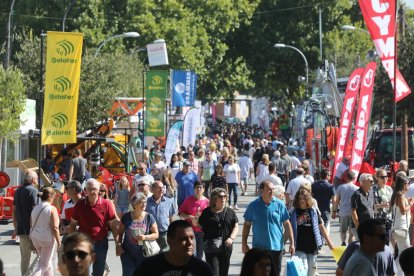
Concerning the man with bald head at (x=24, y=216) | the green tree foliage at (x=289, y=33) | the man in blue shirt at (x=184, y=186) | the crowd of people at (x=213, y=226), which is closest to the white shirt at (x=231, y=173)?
the man in blue shirt at (x=184, y=186)

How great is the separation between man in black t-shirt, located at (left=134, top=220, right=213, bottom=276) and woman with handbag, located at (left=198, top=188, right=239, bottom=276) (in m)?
5.79

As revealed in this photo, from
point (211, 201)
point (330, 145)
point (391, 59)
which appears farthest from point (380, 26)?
point (330, 145)

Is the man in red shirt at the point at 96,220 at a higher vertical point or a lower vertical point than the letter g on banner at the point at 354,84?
lower

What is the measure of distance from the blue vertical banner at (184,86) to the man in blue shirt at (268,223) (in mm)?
31586

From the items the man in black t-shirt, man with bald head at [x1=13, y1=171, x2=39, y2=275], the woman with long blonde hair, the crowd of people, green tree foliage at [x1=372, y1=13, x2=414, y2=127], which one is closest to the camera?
the man in black t-shirt

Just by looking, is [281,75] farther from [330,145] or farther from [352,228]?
[352,228]

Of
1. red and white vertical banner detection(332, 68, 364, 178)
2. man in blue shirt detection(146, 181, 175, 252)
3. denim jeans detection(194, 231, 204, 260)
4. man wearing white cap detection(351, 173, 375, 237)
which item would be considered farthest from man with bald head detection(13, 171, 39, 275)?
red and white vertical banner detection(332, 68, 364, 178)

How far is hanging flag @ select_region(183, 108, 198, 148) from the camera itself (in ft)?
134

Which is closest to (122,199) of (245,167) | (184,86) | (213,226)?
(213,226)

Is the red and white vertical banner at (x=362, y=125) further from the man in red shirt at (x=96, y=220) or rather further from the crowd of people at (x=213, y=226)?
the man in red shirt at (x=96, y=220)

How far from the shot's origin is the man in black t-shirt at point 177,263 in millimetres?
8141

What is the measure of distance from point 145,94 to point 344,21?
36.7 m

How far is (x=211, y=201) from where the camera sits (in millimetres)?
14266

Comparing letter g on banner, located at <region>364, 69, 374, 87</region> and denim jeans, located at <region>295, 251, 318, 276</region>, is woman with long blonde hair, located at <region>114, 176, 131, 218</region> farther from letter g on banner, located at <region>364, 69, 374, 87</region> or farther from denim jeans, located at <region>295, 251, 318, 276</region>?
denim jeans, located at <region>295, 251, 318, 276</region>
